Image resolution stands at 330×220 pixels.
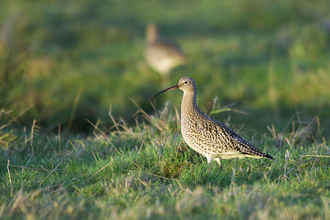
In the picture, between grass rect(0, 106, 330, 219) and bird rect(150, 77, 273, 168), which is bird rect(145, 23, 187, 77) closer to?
grass rect(0, 106, 330, 219)

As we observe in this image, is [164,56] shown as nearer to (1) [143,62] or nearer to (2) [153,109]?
(1) [143,62]

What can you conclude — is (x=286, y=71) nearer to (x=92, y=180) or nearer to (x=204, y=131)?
A: (x=204, y=131)

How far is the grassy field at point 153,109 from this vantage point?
3680 millimetres

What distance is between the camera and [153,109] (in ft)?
29.7

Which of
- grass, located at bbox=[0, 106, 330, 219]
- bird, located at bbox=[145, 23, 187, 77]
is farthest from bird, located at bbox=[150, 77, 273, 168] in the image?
bird, located at bbox=[145, 23, 187, 77]

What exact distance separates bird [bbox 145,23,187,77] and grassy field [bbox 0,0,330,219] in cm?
26

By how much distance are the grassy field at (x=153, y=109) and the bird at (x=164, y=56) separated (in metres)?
0.26

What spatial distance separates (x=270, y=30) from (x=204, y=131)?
10419mm

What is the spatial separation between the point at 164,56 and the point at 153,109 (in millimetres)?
1977

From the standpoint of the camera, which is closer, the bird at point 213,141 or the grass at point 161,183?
the grass at point 161,183

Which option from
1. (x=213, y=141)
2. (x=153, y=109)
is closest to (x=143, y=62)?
(x=153, y=109)

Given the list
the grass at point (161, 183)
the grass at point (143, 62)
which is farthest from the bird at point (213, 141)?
the grass at point (143, 62)

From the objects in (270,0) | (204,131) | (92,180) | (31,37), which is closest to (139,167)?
(92,180)

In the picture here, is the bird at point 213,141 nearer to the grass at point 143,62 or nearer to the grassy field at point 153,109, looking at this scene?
the grassy field at point 153,109
